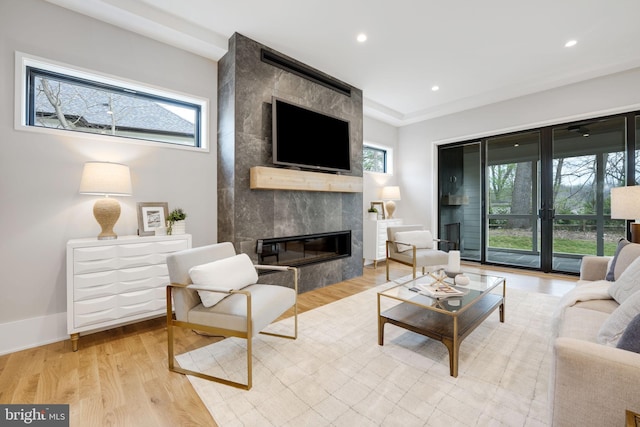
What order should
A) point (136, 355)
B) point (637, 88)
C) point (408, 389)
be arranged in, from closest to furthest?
point (408, 389) → point (136, 355) → point (637, 88)

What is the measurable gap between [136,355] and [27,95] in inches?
96.2

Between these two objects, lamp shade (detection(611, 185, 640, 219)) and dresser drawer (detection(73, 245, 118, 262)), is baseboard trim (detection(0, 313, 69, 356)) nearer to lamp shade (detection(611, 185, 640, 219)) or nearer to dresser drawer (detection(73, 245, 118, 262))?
dresser drawer (detection(73, 245, 118, 262))

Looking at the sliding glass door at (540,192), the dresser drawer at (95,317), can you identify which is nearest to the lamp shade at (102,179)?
the dresser drawer at (95,317)

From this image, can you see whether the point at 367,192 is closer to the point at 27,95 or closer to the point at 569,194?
the point at 569,194

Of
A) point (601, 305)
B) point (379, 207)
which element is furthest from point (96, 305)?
point (379, 207)

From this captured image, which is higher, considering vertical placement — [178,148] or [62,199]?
[178,148]

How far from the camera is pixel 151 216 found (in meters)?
2.81

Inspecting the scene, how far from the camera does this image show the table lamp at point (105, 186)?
233 cm

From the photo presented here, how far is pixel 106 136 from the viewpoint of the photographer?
8.68 feet

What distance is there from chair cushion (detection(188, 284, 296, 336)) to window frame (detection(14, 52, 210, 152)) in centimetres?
198

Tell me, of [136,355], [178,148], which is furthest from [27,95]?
[136,355]

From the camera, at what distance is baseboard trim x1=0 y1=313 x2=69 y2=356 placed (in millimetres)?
2207

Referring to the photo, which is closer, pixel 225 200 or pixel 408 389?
pixel 408 389

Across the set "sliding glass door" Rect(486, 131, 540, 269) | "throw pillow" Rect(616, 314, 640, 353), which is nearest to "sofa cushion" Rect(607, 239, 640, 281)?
"throw pillow" Rect(616, 314, 640, 353)
